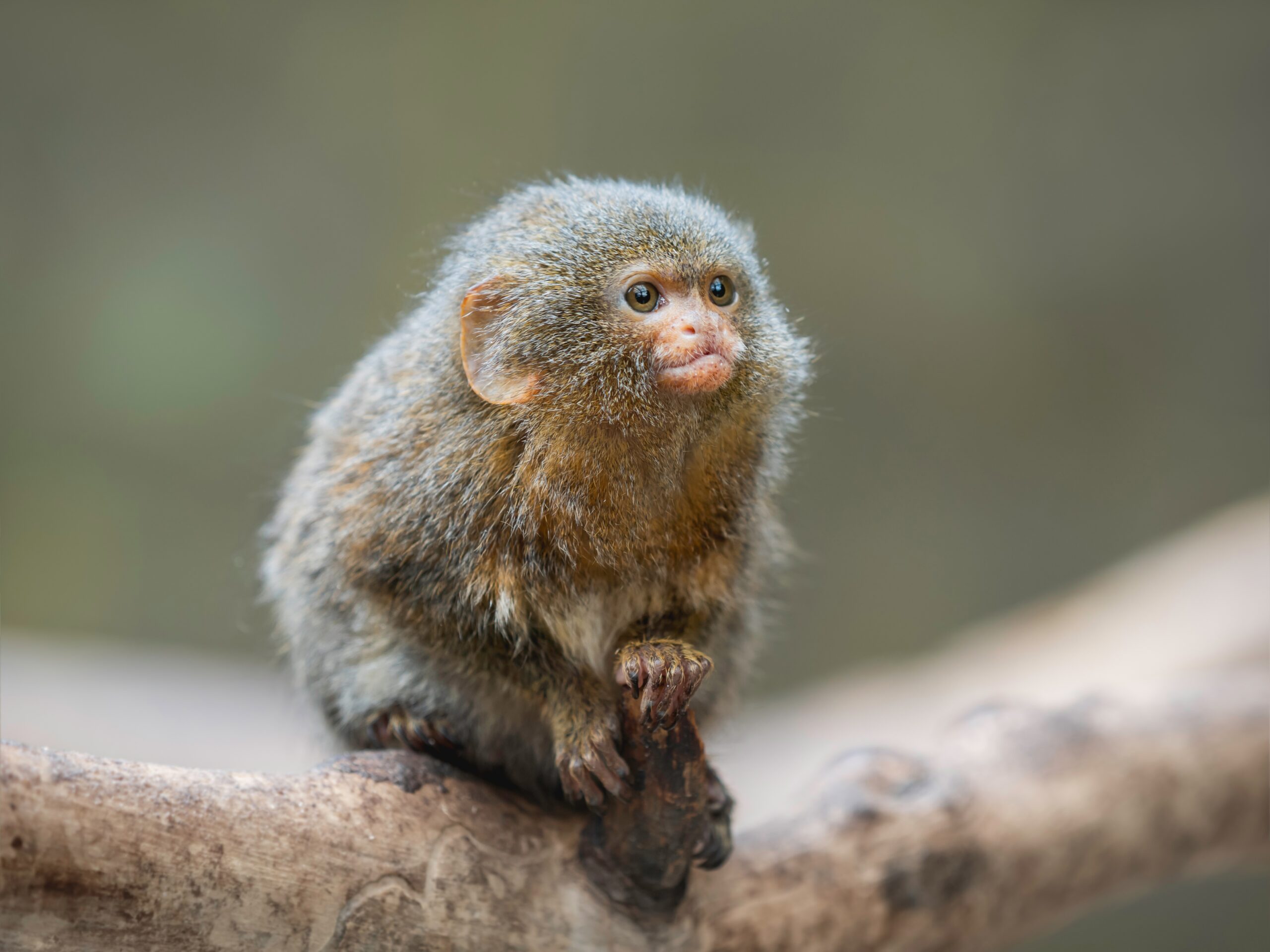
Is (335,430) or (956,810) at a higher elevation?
(335,430)

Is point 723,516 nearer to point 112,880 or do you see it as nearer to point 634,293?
point 634,293

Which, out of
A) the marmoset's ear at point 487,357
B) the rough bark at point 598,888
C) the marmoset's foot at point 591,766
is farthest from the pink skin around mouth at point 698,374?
the rough bark at point 598,888

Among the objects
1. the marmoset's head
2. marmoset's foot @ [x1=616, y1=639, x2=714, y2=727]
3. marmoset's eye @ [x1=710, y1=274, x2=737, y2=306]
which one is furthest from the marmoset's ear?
marmoset's foot @ [x1=616, y1=639, x2=714, y2=727]

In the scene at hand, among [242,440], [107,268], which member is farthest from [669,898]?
[107,268]

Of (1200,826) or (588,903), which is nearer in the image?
(588,903)

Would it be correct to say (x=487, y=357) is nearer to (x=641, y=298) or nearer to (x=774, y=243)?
(x=641, y=298)
